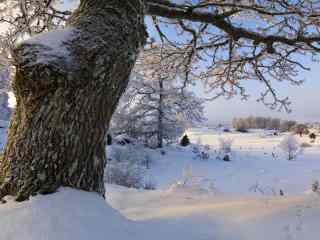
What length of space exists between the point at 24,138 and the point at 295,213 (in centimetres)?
210

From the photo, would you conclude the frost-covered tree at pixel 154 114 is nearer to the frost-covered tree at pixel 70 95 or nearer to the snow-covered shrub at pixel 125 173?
the snow-covered shrub at pixel 125 173

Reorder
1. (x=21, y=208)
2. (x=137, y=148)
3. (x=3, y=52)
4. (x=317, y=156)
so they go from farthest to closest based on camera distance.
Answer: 1. (x=317, y=156)
2. (x=137, y=148)
3. (x=3, y=52)
4. (x=21, y=208)

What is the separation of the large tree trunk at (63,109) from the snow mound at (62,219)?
5.6 inches

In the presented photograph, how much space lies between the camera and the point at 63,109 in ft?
8.95

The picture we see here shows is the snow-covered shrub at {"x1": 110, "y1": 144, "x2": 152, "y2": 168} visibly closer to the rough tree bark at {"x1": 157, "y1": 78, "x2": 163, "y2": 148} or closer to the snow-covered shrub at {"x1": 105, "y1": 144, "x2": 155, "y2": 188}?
the snow-covered shrub at {"x1": 105, "y1": 144, "x2": 155, "y2": 188}

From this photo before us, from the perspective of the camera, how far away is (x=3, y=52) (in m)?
6.55

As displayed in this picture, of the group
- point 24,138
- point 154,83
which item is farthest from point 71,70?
point 154,83

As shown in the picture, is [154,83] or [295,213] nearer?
[295,213]

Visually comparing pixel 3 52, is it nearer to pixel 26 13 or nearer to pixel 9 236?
pixel 26 13

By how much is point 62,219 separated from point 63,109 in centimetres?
78

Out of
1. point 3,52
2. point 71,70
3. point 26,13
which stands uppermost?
point 26,13

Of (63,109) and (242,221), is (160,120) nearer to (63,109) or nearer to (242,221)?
(242,221)

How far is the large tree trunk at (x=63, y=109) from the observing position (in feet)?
8.78

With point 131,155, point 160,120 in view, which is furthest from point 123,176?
point 160,120
